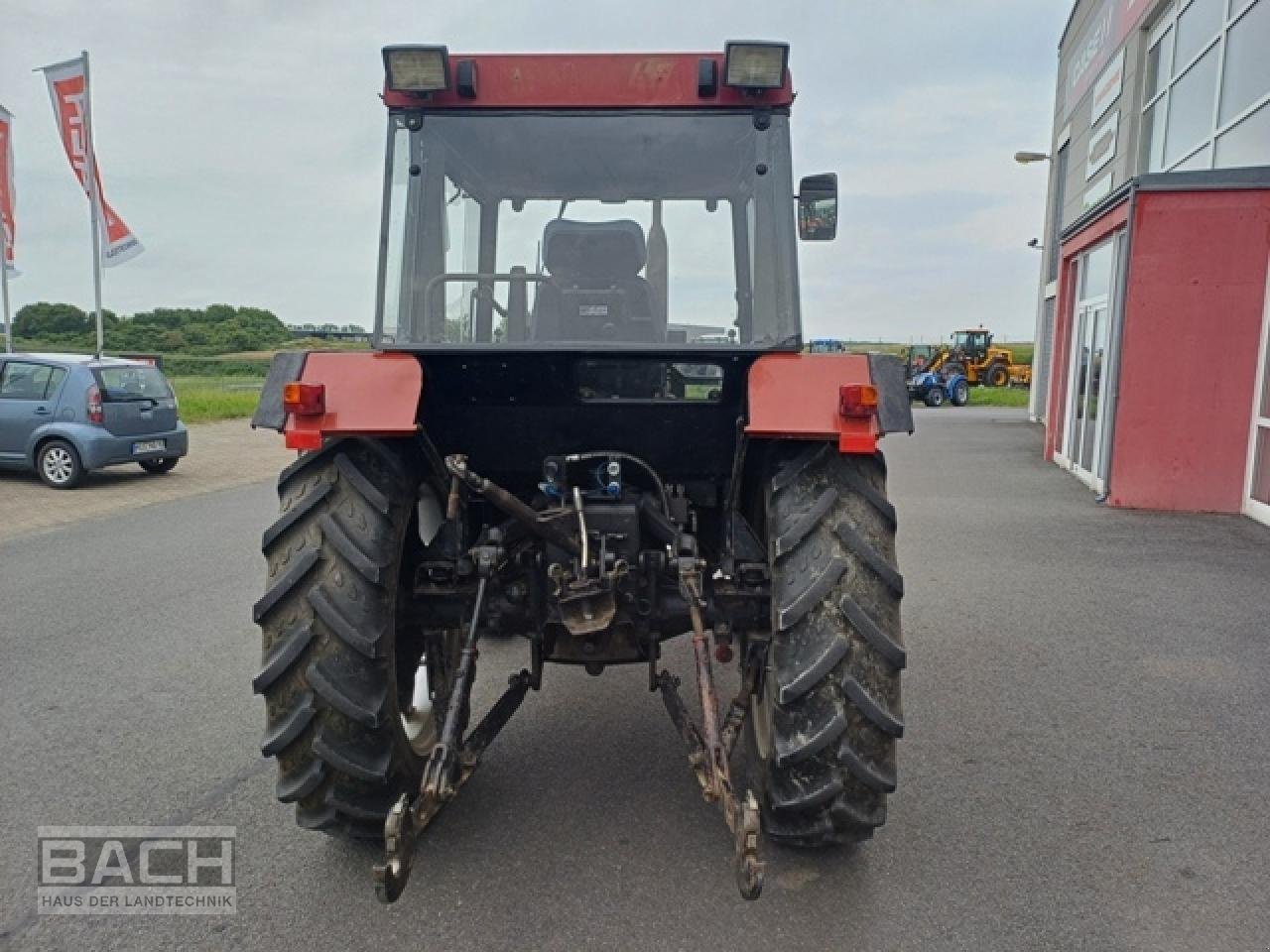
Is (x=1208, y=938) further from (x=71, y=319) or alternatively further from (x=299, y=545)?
(x=71, y=319)

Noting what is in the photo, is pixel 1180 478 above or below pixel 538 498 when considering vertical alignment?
→ below

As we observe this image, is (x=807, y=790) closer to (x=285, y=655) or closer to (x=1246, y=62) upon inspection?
(x=285, y=655)

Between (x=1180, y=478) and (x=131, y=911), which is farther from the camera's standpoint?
(x=1180, y=478)

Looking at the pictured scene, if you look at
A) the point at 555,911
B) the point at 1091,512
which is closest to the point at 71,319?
the point at 1091,512

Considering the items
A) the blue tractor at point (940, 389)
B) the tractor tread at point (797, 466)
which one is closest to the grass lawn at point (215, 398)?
the tractor tread at point (797, 466)

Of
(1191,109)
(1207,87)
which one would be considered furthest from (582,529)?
(1191,109)

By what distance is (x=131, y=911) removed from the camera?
279cm

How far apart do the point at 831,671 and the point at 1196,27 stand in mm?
13633

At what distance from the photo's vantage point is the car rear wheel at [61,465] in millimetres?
11625

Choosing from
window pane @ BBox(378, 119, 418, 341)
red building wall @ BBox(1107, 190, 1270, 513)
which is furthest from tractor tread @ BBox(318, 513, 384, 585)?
red building wall @ BBox(1107, 190, 1270, 513)

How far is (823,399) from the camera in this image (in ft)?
9.35

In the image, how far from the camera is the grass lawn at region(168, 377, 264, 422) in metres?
A: 21.7

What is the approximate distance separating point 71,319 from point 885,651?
43.7m

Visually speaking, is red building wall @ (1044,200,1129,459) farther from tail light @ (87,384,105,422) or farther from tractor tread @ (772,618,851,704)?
tail light @ (87,384,105,422)
